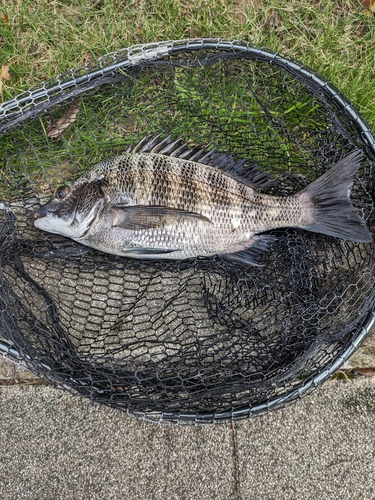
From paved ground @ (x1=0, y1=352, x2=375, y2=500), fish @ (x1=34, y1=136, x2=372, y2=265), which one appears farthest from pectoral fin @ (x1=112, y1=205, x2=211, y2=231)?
paved ground @ (x1=0, y1=352, x2=375, y2=500)

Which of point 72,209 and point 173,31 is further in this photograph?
point 173,31

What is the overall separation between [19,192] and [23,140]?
43 cm

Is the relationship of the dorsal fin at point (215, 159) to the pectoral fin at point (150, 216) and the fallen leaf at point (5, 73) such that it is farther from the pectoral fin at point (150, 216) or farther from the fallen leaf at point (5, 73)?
the fallen leaf at point (5, 73)

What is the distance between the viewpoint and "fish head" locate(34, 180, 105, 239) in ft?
8.66

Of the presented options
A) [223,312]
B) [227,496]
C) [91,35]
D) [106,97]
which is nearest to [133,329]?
[223,312]

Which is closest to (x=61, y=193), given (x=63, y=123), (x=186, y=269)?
(x=63, y=123)

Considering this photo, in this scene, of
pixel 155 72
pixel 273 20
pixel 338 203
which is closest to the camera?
pixel 338 203

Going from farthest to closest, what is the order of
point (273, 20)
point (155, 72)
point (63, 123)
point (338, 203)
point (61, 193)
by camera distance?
point (273, 20), point (63, 123), point (155, 72), point (61, 193), point (338, 203)

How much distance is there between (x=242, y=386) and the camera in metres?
2.44

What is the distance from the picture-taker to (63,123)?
123 inches

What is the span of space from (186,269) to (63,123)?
1.40 metres

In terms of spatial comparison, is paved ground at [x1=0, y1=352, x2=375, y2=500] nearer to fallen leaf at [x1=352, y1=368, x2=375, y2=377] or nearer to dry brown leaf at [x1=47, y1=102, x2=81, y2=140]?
fallen leaf at [x1=352, y1=368, x2=375, y2=377]

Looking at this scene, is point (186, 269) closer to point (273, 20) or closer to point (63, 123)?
point (63, 123)

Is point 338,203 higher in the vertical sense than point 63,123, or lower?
lower
